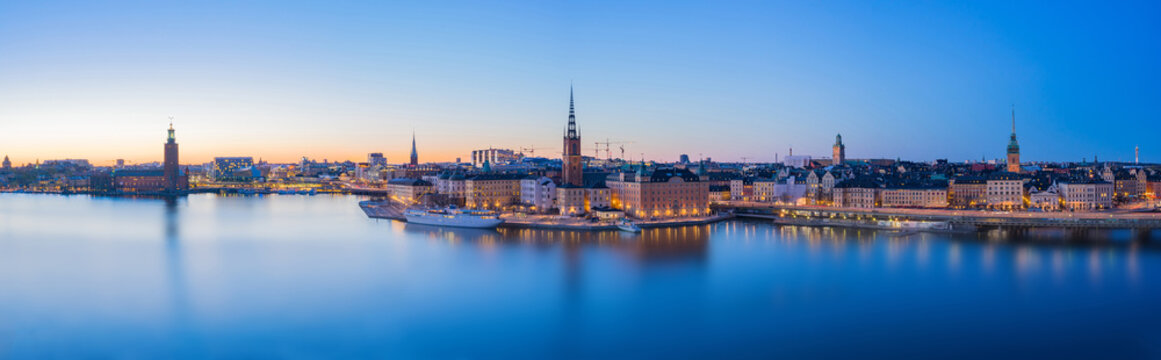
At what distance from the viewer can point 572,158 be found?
82.7 feet

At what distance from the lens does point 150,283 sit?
12.1 m

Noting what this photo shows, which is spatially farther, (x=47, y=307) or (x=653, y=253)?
(x=653, y=253)

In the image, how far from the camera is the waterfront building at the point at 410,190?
29581 mm

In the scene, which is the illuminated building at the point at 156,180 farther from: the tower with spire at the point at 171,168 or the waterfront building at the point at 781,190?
the waterfront building at the point at 781,190

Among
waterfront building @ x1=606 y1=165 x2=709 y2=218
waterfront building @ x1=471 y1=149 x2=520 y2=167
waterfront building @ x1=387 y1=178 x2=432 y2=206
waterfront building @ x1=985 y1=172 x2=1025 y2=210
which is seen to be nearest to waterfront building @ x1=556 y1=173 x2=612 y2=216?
waterfront building @ x1=606 y1=165 x2=709 y2=218

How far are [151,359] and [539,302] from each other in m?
4.88

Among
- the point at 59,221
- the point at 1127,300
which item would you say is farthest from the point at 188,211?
the point at 1127,300

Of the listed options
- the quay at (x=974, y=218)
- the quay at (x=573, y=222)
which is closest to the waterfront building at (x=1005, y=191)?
the quay at (x=974, y=218)

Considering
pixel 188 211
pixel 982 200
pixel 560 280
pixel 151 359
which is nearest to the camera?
pixel 151 359

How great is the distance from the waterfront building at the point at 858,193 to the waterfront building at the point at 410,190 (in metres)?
15.5

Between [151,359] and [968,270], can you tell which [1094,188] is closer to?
[968,270]

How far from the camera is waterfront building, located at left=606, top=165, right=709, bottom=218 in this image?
21.3m

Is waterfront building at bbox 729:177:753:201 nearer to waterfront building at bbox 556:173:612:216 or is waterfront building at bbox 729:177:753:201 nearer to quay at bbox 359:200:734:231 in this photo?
quay at bbox 359:200:734:231

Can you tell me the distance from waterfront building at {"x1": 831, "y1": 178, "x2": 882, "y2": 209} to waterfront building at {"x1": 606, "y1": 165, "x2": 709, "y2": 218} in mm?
6104
